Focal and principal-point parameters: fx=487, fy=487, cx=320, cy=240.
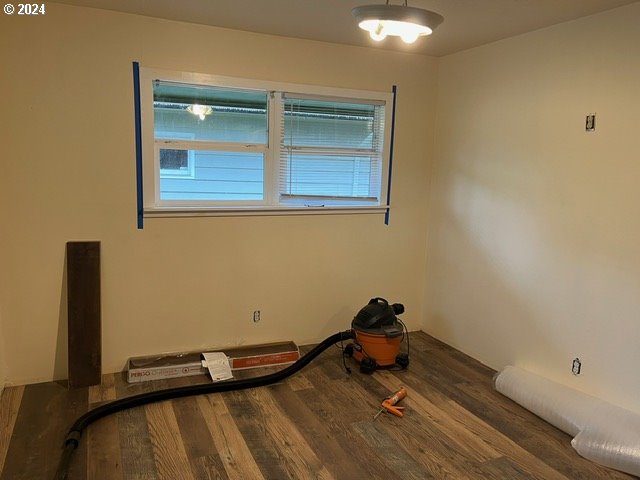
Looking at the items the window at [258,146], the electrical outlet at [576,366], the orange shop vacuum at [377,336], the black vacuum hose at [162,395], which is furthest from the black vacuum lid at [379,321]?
the electrical outlet at [576,366]

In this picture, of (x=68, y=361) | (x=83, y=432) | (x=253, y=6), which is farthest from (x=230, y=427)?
(x=253, y=6)

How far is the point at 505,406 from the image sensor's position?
314cm

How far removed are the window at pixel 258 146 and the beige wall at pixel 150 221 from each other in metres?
0.10

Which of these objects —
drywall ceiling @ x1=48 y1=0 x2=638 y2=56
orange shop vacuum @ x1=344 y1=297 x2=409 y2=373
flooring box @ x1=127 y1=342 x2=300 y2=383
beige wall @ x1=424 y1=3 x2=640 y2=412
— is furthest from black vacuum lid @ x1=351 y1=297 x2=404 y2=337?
drywall ceiling @ x1=48 y1=0 x2=638 y2=56

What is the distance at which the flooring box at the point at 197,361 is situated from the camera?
3312 mm

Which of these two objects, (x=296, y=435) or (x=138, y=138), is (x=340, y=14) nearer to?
(x=138, y=138)

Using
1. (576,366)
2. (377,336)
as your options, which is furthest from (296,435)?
(576,366)

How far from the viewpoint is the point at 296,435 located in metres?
2.73

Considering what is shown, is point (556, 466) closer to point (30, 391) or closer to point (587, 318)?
point (587, 318)

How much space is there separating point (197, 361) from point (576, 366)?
252 cm

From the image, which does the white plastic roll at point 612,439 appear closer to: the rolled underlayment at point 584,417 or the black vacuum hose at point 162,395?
the rolled underlayment at point 584,417

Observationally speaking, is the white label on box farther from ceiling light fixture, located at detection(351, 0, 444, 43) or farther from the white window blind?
ceiling light fixture, located at detection(351, 0, 444, 43)

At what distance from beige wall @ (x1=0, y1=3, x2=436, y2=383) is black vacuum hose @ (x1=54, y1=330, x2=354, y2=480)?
491 mm

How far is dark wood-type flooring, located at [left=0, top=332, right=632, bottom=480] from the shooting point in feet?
7.96
